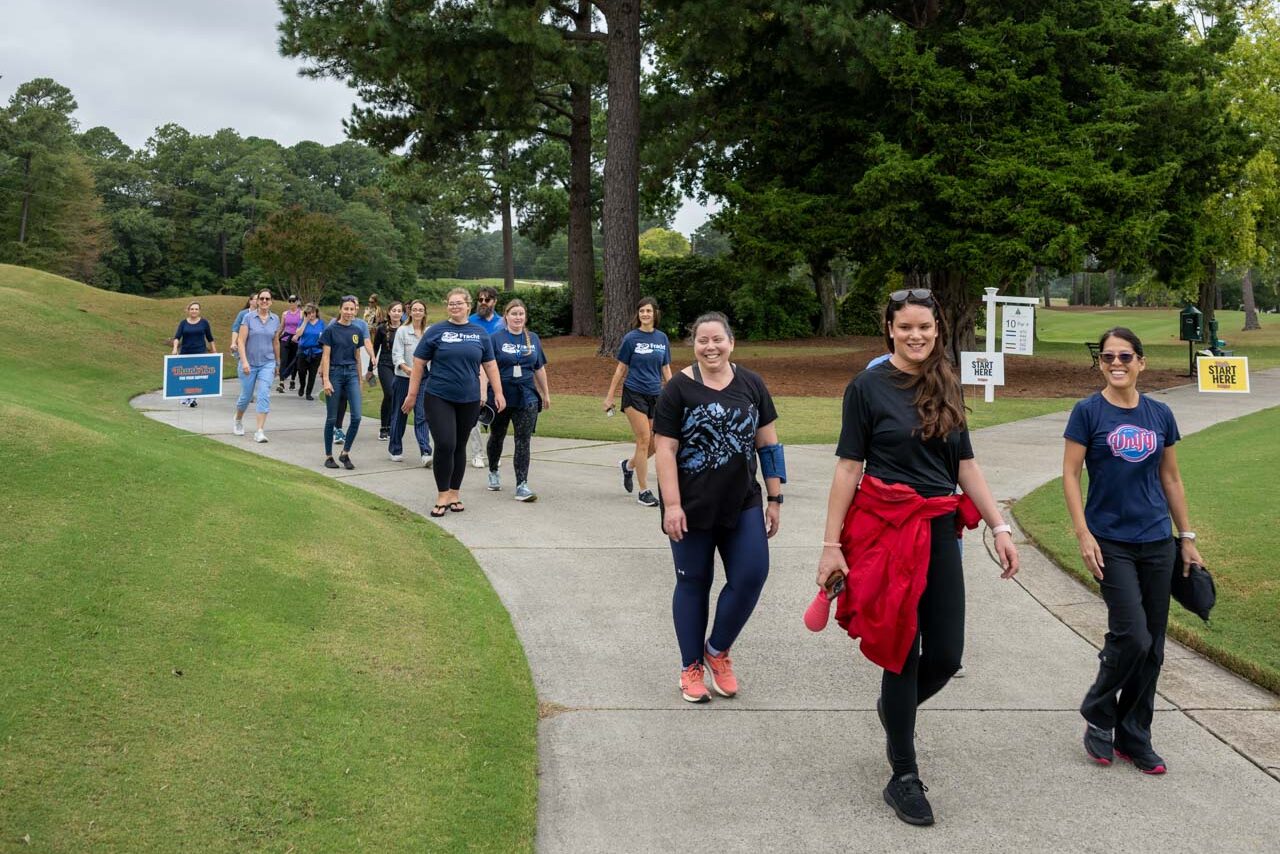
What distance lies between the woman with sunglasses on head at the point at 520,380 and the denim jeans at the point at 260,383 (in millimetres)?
4267

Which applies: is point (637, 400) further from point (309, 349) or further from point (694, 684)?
point (309, 349)

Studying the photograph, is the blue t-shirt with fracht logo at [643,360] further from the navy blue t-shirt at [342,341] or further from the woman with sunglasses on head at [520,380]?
the navy blue t-shirt at [342,341]

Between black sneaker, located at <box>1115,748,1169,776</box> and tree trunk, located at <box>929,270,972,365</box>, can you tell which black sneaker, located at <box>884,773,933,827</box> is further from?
tree trunk, located at <box>929,270,972,365</box>

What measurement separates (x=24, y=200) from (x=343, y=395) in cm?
6718

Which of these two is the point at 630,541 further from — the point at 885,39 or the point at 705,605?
the point at 885,39

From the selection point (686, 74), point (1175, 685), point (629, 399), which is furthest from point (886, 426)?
point (686, 74)

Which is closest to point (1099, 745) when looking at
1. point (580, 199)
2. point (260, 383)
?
point (260, 383)

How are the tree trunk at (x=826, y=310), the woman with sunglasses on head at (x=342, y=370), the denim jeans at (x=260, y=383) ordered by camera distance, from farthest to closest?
the tree trunk at (x=826, y=310)
the denim jeans at (x=260, y=383)
the woman with sunglasses on head at (x=342, y=370)

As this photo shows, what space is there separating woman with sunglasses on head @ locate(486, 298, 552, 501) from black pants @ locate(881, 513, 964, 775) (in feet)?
20.5

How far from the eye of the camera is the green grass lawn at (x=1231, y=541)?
19.2 ft

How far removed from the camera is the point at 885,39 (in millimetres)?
23328

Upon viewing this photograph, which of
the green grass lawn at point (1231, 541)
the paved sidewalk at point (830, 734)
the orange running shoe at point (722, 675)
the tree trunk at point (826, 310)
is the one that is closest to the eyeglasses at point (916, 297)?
the paved sidewalk at point (830, 734)

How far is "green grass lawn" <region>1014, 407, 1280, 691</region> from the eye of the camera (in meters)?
5.86

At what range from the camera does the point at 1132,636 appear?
433 centimetres
